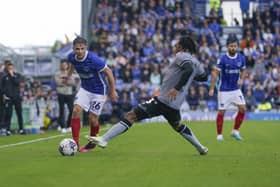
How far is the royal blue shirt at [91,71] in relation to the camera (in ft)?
38.7

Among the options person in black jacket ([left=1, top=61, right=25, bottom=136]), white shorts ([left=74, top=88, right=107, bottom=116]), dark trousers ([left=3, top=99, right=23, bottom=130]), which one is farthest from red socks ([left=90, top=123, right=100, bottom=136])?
dark trousers ([left=3, top=99, right=23, bottom=130])

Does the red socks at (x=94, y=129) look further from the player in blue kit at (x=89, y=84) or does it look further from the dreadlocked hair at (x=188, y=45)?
the dreadlocked hair at (x=188, y=45)

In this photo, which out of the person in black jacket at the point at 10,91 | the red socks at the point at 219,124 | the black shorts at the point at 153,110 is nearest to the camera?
the black shorts at the point at 153,110

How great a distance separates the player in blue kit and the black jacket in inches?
316

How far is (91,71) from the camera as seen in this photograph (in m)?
11.9

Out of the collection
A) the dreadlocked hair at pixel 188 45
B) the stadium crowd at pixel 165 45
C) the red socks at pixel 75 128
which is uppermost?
the dreadlocked hair at pixel 188 45

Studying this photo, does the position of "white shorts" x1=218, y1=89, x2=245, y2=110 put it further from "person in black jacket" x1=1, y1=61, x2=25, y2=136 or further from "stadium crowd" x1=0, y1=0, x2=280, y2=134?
"stadium crowd" x1=0, y1=0, x2=280, y2=134

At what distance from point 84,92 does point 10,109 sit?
8.35 meters

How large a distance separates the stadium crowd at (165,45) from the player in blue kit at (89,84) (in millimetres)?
15192

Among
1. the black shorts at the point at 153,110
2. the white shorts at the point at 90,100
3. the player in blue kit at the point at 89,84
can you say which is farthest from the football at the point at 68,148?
the white shorts at the point at 90,100

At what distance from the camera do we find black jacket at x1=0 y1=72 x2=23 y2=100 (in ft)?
64.9

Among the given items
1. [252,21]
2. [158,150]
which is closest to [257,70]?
[252,21]

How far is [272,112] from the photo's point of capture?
29.2 meters

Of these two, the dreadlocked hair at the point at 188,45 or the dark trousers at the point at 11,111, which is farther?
the dark trousers at the point at 11,111
